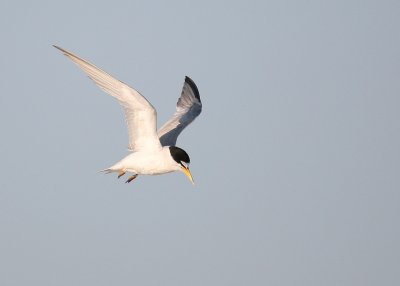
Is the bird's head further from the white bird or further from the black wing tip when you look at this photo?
the black wing tip

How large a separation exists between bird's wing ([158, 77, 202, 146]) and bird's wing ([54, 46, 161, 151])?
222 centimetres

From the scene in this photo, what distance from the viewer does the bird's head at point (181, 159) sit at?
21.5 metres

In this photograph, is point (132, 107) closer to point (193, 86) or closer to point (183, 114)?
point (183, 114)

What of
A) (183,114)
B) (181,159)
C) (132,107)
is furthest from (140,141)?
(183,114)

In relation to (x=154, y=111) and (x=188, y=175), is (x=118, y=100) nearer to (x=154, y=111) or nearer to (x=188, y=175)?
(x=154, y=111)

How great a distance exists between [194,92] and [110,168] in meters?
6.50

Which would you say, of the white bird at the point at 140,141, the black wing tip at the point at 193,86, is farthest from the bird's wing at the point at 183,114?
the white bird at the point at 140,141

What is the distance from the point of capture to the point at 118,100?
2117 cm

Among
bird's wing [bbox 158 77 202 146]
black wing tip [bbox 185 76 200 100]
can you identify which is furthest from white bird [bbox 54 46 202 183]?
black wing tip [bbox 185 76 200 100]

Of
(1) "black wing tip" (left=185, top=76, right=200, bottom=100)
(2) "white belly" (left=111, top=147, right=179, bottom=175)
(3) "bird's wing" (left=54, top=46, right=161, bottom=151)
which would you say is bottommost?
(2) "white belly" (left=111, top=147, right=179, bottom=175)

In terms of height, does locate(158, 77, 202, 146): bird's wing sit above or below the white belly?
above

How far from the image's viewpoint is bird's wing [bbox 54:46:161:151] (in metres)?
20.0

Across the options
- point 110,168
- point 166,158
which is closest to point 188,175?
point 166,158

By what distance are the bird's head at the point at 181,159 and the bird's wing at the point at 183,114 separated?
273 cm
